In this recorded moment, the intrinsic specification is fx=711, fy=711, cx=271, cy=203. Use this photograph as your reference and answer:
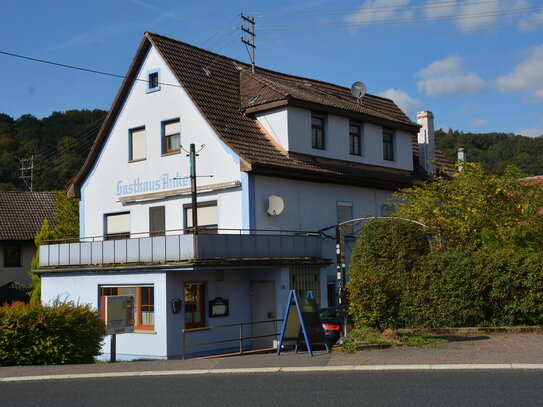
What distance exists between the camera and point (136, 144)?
95.0 ft

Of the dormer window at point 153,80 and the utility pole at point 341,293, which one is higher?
the dormer window at point 153,80

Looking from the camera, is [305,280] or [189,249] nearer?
[189,249]

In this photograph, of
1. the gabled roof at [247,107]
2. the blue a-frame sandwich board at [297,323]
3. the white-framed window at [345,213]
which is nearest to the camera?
the blue a-frame sandwich board at [297,323]

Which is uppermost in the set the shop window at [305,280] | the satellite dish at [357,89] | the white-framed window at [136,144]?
the satellite dish at [357,89]

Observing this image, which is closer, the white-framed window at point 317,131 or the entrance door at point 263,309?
the entrance door at point 263,309

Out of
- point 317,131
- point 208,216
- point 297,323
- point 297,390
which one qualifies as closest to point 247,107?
point 317,131

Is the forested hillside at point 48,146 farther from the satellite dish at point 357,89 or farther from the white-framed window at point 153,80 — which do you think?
the white-framed window at point 153,80

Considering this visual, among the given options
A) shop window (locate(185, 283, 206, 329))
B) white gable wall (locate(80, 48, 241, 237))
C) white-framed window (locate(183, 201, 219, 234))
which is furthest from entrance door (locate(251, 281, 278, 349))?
white-framed window (locate(183, 201, 219, 234))

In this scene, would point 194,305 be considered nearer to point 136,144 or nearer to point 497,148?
point 136,144

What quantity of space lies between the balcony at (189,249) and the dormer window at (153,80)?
688 centimetres

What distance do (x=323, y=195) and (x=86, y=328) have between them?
498 inches

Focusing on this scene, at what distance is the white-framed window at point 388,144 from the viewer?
1230 inches

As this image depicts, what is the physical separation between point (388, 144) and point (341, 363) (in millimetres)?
18543

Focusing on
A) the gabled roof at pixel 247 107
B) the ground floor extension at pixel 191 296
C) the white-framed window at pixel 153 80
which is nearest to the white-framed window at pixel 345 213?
the gabled roof at pixel 247 107
